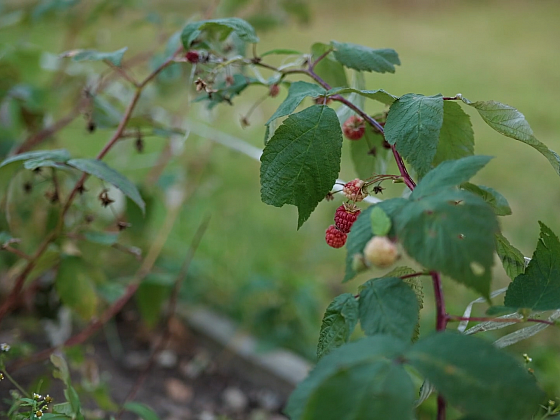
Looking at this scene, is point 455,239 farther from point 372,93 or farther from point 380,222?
point 372,93

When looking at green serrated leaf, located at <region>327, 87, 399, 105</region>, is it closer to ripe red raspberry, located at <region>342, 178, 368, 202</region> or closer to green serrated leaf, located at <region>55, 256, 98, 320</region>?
ripe red raspberry, located at <region>342, 178, 368, 202</region>

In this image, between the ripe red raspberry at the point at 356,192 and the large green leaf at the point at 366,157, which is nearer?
the ripe red raspberry at the point at 356,192

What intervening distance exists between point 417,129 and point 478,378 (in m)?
0.22

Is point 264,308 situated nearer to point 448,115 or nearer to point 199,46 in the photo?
point 199,46

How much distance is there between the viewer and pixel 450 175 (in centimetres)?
39

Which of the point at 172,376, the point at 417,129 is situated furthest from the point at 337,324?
the point at 172,376

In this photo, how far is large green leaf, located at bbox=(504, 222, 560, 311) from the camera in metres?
0.45

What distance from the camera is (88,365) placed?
100 centimetres

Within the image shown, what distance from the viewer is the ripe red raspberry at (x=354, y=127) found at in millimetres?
625

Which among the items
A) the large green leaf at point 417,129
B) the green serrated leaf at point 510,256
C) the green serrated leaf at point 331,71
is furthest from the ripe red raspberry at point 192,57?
the green serrated leaf at point 510,256

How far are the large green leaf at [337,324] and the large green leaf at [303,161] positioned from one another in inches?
3.7

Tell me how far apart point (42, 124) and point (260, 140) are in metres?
1.45

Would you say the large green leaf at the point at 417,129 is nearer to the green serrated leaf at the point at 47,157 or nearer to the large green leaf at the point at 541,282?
the large green leaf at the point at 541,282

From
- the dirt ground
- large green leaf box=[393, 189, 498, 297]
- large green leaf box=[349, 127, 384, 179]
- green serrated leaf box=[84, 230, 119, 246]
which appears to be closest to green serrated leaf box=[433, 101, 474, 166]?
large green leaf box=[349, 127, 384, 179]
